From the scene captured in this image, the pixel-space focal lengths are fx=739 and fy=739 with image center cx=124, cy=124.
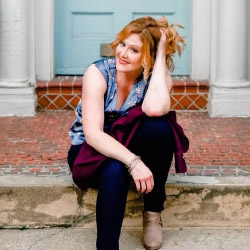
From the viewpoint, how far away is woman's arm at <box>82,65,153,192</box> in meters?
3.25

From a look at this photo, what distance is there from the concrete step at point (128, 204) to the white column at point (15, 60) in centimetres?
190

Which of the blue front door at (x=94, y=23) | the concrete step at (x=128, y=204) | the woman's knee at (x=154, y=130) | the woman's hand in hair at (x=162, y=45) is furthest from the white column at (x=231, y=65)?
the woman's knee at (x=154, y=130)

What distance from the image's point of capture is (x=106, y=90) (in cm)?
346

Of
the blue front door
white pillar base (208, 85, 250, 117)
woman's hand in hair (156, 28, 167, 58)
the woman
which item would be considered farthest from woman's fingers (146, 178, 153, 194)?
the blue front door

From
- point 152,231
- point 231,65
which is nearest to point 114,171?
point 152,231

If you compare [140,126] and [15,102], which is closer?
[140,126]

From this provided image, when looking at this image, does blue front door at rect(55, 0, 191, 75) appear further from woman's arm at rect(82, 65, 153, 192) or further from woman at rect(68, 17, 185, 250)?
woman's arm at rect(82, 65, 153, 192)

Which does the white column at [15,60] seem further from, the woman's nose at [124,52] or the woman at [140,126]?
the woman's nose at [124,52]

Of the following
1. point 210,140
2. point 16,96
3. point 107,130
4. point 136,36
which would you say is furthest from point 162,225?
point 16,96

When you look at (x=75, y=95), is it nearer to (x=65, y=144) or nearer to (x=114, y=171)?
(x=65, y=144)

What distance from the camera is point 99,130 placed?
11.0 feet

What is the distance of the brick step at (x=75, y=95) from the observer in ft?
18.6

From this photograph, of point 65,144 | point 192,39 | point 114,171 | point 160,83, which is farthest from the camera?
point 192,39

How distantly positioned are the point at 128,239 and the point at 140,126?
59cm
